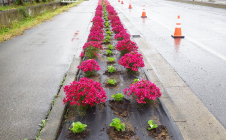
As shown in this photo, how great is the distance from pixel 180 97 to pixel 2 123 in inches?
122

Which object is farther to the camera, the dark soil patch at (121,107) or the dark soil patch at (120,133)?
the dark soil patch at (121,107)

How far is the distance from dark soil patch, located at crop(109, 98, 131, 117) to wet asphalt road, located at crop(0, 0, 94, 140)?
1116 mm

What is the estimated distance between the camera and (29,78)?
537 cm

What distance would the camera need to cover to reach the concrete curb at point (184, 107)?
3.23 m

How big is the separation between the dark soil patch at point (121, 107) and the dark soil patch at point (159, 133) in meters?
0.55

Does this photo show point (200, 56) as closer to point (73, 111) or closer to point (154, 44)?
point (154, 44)

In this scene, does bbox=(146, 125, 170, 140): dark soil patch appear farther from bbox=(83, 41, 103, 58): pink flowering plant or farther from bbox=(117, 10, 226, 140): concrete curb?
bbox=(83, 41, 103, 58): pink flowering plant

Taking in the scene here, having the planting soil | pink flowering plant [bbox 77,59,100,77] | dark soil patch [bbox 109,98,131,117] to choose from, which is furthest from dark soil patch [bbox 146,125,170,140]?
pink flowering plant [bbox 77,59,100,77]

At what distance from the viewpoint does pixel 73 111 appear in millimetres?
3645

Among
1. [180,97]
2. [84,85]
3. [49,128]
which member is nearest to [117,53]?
[180,97]

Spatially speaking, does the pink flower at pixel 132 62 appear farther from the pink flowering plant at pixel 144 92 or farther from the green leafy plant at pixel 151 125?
the green leafy plant at pixel 151 125

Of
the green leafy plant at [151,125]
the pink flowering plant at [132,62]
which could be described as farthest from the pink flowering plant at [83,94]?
the pink flowering plant at [132,62]

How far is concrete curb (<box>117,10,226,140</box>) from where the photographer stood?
323cm

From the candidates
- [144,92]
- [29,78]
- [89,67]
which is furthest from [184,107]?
[29,78]
